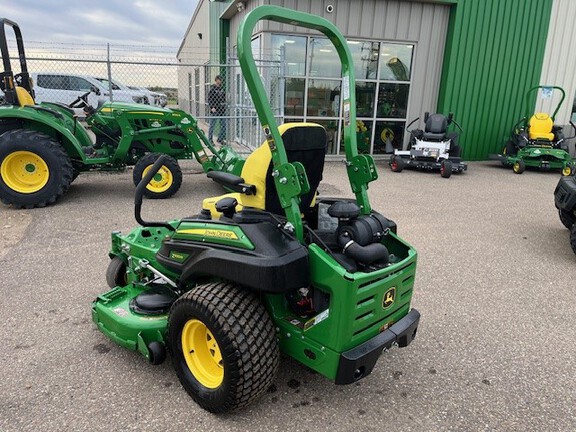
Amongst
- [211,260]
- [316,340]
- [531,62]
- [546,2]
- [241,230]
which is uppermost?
[546,2]

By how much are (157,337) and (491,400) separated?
198 cm

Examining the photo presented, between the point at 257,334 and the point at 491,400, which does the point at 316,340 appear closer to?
the point at 257,334

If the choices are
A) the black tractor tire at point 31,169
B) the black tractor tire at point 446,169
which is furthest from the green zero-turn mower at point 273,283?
the black tractor tire at point 446,169

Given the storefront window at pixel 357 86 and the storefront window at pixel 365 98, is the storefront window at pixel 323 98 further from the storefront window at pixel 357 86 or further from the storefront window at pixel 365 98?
the storefront window at pixel 365 98

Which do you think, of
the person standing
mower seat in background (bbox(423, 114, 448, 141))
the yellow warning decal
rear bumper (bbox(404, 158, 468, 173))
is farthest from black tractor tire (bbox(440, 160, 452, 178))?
the yellow warning decal

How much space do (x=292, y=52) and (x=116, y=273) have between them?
810 centimetres

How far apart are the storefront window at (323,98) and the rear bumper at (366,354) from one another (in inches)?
351

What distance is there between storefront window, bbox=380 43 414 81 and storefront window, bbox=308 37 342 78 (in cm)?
115

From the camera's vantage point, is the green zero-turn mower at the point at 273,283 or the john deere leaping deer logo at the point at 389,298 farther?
the john deere leaping deer logo at the point at 389,298

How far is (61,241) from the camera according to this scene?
4957 mm

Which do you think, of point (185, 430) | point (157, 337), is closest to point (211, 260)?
point (157, 337)

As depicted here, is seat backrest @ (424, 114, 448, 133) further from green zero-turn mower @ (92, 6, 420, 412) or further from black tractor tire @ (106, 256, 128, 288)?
black tractor tire @ (106, 256, 128, 288)

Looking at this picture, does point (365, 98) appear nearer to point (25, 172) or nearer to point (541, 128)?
point (541, 128)

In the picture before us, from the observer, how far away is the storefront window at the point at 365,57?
1068 cm
